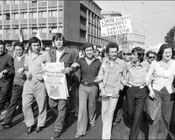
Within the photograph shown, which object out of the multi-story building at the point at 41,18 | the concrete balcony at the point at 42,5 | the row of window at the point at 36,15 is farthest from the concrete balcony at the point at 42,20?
the concrete balcony at the point at 42,5

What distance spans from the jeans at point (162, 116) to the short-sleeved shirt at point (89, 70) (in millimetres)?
1295

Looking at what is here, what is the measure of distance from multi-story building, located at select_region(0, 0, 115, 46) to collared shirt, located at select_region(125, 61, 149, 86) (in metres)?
28.3

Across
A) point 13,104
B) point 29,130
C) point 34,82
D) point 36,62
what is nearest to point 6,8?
point 13,104

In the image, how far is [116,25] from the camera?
20.7 feet

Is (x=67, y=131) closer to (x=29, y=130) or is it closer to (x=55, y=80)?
(x=29, y=130)

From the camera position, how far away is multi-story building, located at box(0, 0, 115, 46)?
3008 centimetres

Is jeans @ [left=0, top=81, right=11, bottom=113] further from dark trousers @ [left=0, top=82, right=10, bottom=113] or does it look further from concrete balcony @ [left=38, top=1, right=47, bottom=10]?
concrete balcony @ [left=38, top=1, right=47, bottom=10]

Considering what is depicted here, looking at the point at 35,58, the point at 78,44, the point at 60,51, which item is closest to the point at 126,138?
the point at 60,51

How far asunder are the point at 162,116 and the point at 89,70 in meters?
1.70

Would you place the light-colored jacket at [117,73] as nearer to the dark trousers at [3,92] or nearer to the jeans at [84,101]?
the jeans at [84,101]

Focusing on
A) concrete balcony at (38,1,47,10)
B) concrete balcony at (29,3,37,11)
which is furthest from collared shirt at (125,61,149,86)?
concrete balcony at (29,3,37,11)

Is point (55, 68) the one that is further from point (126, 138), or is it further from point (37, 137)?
point (126, 138)

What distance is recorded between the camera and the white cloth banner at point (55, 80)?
10.5 feet

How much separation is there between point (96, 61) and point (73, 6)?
32.3 metres
